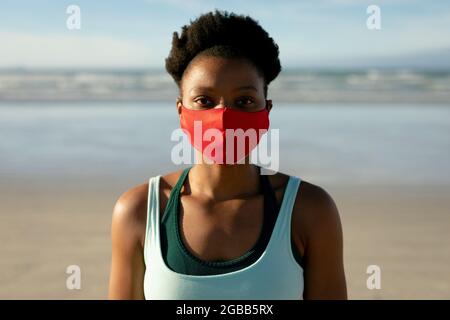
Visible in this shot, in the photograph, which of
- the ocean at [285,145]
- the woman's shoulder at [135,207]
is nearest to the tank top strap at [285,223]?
the woman's shoulder at [135,207]

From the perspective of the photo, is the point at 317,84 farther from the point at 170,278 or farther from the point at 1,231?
the point at 170,278

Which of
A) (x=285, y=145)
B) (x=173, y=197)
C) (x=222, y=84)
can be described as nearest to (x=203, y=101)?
(x=222, y=84)

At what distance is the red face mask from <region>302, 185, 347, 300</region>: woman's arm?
0.29 m

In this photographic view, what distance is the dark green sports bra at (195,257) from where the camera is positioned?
224 centimetres

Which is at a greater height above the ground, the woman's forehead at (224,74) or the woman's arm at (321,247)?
the woman's forehead at (224,74)

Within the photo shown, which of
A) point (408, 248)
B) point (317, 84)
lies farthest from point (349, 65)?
point (408, 248)

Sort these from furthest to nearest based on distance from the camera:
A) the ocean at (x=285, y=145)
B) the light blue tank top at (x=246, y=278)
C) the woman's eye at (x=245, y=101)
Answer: the ocean at (x=285, y=145)
the woman's eye at (x=245, y=101)
the light blue tank top at (x=246, y=278)

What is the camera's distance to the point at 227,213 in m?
2.39

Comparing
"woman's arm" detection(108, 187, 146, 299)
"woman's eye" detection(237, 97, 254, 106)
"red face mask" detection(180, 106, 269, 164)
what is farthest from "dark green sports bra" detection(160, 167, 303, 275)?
"woman's eye" detection(237, 97, 254, 106)

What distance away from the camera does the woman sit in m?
2.24

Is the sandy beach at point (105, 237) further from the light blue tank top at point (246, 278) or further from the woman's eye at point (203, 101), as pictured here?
the woman's eye at point (203, 101)

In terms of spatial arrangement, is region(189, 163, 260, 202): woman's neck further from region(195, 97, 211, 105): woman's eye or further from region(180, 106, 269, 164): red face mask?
region(195, 97, 211, 105): woman's eye

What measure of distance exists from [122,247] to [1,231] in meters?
4.77

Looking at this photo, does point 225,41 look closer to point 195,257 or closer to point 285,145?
point 195,257
